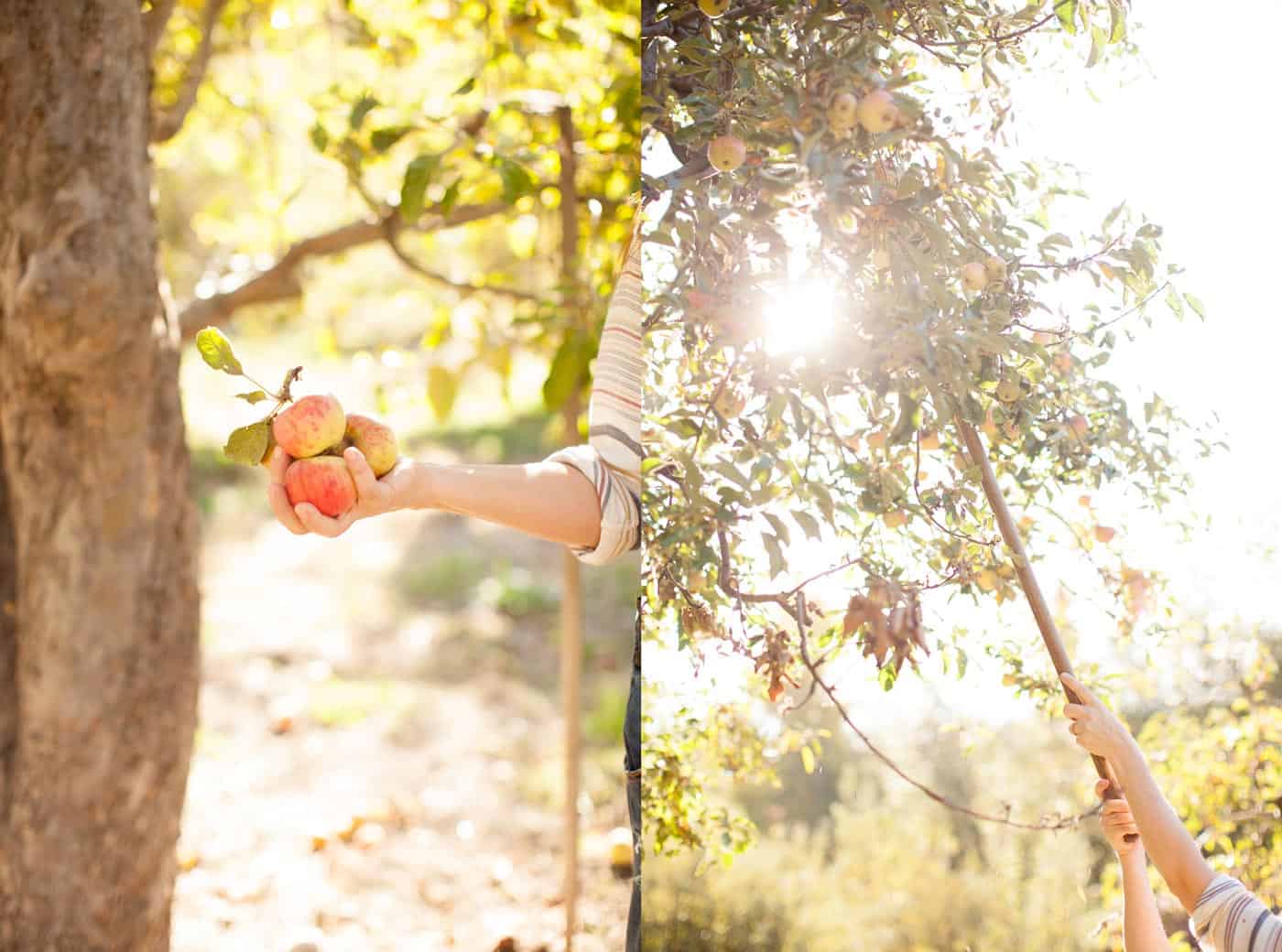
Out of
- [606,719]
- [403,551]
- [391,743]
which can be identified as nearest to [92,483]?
[391,743]

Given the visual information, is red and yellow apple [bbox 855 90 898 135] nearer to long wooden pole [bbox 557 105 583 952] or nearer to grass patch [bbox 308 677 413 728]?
long wooden pole [bbox 557 105 583 952]

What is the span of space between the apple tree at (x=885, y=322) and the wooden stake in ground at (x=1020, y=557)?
0.04 feet

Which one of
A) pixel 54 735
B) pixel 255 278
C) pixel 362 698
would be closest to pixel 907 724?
pixel 54 735

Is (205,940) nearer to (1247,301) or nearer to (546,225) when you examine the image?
(546,225)

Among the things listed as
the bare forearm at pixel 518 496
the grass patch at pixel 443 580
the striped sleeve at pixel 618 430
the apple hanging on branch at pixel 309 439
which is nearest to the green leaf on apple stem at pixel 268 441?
the apple hanging on branch at pixel 309 439

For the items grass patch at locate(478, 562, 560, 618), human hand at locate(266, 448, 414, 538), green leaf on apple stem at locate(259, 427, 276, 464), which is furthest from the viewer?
grass patch at locate(478, 562, 560, 618)

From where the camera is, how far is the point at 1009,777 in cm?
125

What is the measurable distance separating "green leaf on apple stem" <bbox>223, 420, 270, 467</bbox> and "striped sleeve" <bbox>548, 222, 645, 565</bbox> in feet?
0.93

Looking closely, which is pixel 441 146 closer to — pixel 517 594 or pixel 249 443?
pixel 249 443

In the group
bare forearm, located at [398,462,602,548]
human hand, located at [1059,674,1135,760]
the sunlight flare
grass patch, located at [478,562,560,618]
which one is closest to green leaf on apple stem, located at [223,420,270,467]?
bare forearm, located at [398,462,602,548]

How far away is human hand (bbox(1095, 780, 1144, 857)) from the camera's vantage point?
119 centimetres

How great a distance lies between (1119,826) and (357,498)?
0.95 meters

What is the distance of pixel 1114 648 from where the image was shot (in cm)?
123

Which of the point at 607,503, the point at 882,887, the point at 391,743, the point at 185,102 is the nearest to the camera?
the point at 607,503
